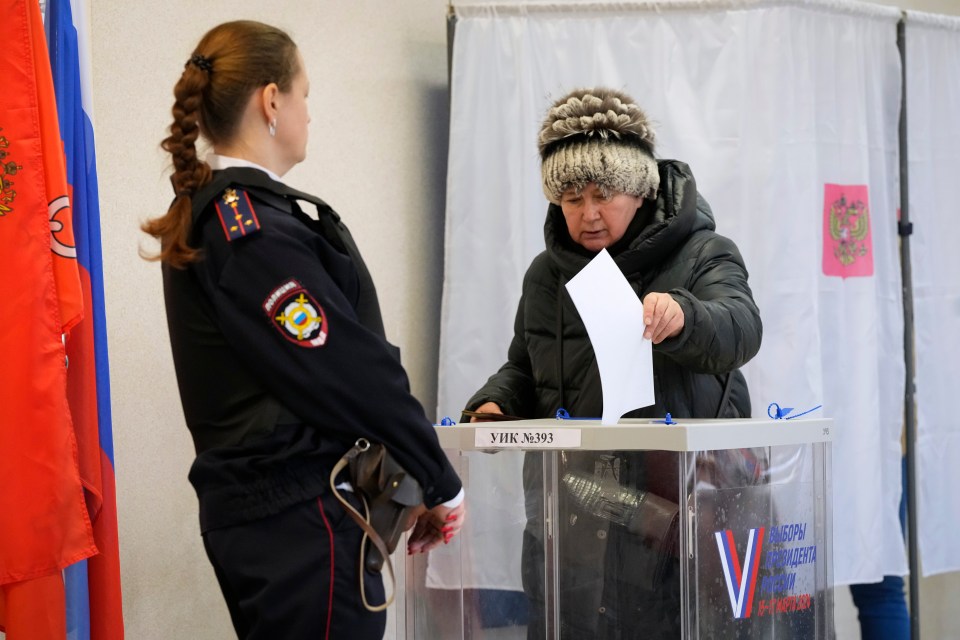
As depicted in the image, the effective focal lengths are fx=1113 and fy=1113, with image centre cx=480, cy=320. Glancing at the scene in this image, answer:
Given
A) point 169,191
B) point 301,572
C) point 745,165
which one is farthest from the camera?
point 745,165

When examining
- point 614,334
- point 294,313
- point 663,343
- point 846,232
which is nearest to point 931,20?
point 846,232

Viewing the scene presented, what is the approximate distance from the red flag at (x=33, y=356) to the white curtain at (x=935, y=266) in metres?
2.57

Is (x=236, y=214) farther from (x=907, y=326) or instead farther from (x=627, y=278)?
(x=907, y=326)

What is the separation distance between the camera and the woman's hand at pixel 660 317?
6.02 feet

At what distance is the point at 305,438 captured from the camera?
148 cm

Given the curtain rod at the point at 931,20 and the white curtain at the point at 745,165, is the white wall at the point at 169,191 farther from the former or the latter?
the curtain rod at the point at 931,20

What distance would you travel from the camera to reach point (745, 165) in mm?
3201

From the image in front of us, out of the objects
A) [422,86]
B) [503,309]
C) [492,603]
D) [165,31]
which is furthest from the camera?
[422,86]

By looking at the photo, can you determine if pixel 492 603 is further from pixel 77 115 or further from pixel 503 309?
pixel 503 309

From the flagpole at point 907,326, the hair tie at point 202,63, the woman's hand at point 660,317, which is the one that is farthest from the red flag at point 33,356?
the flagpole at point 907,326

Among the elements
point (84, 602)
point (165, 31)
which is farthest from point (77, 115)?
point (84, 602)

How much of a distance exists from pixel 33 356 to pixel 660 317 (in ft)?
3.71

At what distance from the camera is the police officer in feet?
4.79

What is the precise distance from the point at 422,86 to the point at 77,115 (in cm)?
144
